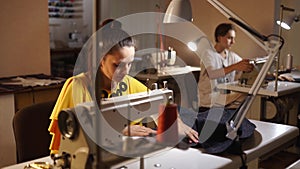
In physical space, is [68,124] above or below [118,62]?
below

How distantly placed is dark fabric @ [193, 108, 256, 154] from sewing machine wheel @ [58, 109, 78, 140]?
0.55 metres

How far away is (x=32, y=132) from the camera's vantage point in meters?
1.68

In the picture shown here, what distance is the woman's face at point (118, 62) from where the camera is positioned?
1.54m

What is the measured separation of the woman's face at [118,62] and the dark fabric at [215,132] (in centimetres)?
40

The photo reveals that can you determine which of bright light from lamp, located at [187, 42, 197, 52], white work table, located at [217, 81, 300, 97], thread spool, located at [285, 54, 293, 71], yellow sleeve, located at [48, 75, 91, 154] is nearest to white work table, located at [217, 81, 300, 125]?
white work table, located at [217, 81, 300, 97]

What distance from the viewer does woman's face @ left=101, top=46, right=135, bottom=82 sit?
1536mm

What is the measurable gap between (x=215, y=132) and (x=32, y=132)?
2.66 ft

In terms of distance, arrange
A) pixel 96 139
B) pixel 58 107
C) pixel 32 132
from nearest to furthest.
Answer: pixel 96 139, pixel 58 107, pixel 32 132

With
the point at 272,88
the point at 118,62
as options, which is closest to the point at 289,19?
the point at 272,88

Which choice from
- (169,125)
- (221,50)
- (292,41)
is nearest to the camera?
(169,125)

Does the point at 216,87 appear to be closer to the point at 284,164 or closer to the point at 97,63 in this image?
the point at 284,164

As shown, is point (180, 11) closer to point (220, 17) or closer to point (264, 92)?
point (264, 92)

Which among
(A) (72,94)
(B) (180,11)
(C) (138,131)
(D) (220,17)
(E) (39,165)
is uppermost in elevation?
(D) (220,17)

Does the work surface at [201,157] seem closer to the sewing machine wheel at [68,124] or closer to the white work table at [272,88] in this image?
the sewing machine wheel at [68,124]
